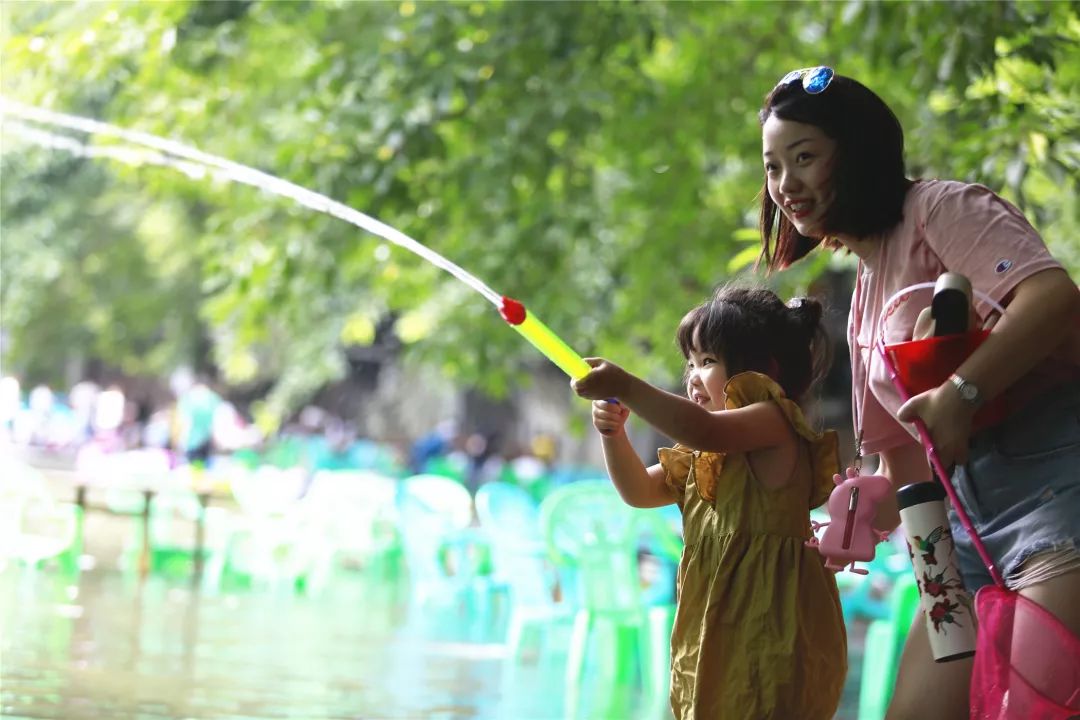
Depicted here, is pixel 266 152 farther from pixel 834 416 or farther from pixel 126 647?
pixel 834 416

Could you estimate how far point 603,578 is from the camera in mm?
8281

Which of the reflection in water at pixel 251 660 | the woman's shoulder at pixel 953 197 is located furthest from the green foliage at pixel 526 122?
the woman's shoulder at pixel 953 197

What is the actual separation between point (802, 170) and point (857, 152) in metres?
0.10

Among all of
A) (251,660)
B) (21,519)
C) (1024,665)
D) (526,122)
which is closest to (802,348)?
(1024,665)

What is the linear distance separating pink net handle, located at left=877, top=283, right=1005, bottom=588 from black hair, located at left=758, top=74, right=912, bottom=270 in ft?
0.53

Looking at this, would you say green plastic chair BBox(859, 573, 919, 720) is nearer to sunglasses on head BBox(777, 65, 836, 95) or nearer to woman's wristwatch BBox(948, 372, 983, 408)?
sunglasses on head BBox(777, 65, 836, 95)

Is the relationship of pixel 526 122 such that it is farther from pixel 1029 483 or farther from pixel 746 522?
pixel 1029 483

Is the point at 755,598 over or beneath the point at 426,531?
beneath

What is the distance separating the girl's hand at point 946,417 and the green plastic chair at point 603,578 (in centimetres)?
553

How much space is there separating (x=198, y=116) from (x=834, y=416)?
42.9 feet

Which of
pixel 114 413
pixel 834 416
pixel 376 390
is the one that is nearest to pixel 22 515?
pixel 834 416

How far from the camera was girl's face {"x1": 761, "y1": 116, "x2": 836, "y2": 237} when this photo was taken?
2.83 meters

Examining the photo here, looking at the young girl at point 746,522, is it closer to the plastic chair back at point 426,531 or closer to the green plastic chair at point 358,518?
the plastic chair back at point 426,531

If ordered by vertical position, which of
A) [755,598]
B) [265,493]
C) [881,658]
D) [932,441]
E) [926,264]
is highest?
[265,493]
